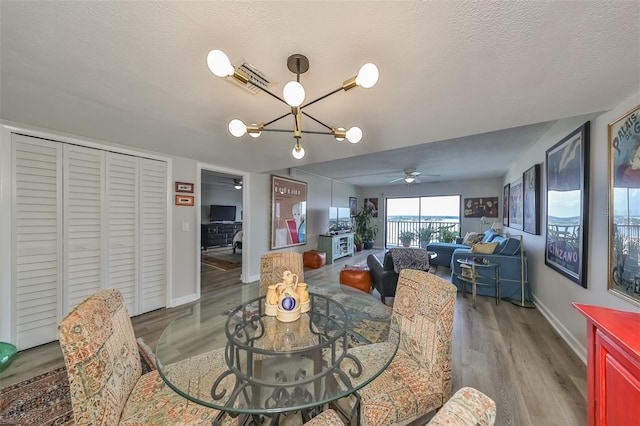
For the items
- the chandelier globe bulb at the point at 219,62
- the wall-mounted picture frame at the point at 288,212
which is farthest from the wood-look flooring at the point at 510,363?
the chandelier globe bulb at the point at 219,62

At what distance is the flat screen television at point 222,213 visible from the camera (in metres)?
7.69

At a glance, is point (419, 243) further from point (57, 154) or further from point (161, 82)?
point (57, 154)

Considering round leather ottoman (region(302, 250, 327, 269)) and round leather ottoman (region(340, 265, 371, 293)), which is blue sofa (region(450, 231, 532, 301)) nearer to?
round leather ottoman (region(340, 265, 371, 293))

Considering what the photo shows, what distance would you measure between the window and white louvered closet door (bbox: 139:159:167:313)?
21.3 ft

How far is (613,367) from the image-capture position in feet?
2.93

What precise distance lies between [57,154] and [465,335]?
4.57 meters

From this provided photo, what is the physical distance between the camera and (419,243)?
23.8ft

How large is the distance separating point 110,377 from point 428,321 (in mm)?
1536

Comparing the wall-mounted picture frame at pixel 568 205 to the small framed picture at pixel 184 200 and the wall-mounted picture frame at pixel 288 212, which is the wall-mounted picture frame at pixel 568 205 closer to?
the wall-mounted picture frame at pixel 288 212

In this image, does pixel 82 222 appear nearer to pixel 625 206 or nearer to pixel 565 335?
pixel 625 206

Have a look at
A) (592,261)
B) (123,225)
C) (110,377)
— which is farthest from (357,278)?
(123,225)

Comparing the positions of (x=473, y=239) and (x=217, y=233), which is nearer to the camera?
(x=473, y=239)

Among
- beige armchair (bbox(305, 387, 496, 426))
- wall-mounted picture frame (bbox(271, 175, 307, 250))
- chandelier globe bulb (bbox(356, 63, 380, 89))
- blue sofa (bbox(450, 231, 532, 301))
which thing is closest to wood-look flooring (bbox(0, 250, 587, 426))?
blue sofa (bbox(450, 231, 532, 301))

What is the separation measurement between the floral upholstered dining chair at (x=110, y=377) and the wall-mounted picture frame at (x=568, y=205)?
2.96 metres
